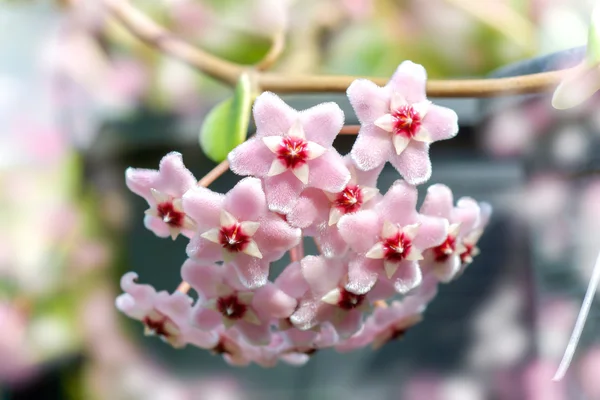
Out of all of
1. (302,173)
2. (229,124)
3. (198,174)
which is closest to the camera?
(302,173)

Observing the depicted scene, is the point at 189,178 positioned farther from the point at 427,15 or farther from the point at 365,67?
the point at 427,15

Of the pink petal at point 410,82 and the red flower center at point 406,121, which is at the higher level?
the pink petal at point 410,82

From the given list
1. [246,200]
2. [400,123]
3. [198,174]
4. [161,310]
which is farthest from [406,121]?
[198,174]

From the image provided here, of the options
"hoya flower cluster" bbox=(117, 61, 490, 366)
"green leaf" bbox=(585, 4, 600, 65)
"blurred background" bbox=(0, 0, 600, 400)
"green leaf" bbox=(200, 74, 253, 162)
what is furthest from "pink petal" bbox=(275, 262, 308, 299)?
"blurred background" bbox=(0, 0, 600, 400)

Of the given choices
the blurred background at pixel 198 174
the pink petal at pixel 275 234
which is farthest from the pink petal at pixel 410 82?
the blurred background at pixel 198 174

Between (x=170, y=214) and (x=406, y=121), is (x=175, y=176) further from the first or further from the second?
(x=406, y=121)

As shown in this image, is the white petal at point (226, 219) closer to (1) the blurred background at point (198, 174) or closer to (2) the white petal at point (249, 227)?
(2) the white petal at point (249, 227)

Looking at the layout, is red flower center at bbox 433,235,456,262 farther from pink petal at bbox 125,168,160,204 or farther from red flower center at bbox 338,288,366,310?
pink petal at bbox 125,168,160,204
